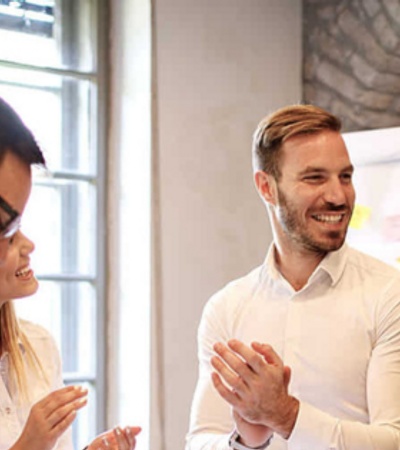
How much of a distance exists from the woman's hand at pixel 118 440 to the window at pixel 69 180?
176 centimetres

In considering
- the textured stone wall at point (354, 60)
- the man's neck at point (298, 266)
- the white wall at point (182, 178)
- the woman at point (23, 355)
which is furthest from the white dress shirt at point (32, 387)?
the textured stone wall at point (354, 60)

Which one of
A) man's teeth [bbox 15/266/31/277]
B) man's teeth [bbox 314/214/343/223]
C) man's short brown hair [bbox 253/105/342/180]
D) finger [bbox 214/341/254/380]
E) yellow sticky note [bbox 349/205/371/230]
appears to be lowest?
finger [bbox 214/341/254/380]

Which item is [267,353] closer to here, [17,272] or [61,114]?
[17,272]

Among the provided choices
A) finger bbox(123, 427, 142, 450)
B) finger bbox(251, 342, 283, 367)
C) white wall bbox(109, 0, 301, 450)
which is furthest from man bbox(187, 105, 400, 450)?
white wall bbox(109, 0, 301, 450)

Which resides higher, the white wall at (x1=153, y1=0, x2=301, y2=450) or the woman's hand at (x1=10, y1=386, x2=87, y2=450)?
the white wall at (x1=153, y1=0, x2=301, y2=450)

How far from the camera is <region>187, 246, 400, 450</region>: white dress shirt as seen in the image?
7.41ft

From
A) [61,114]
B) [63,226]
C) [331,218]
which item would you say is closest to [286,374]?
[331,218]

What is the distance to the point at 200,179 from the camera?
3789 mm

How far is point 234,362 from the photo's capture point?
214 cm

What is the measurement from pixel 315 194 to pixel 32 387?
88cm

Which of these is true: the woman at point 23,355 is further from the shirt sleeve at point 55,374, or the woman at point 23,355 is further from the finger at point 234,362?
the finger at point 234,362

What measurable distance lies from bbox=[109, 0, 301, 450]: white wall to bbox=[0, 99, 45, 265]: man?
2251 millimetres

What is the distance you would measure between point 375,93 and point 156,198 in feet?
3.05

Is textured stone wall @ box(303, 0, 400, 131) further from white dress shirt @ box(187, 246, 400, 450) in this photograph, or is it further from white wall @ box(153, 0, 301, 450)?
white dress shirt @ box(187, 246, 400, 450)
